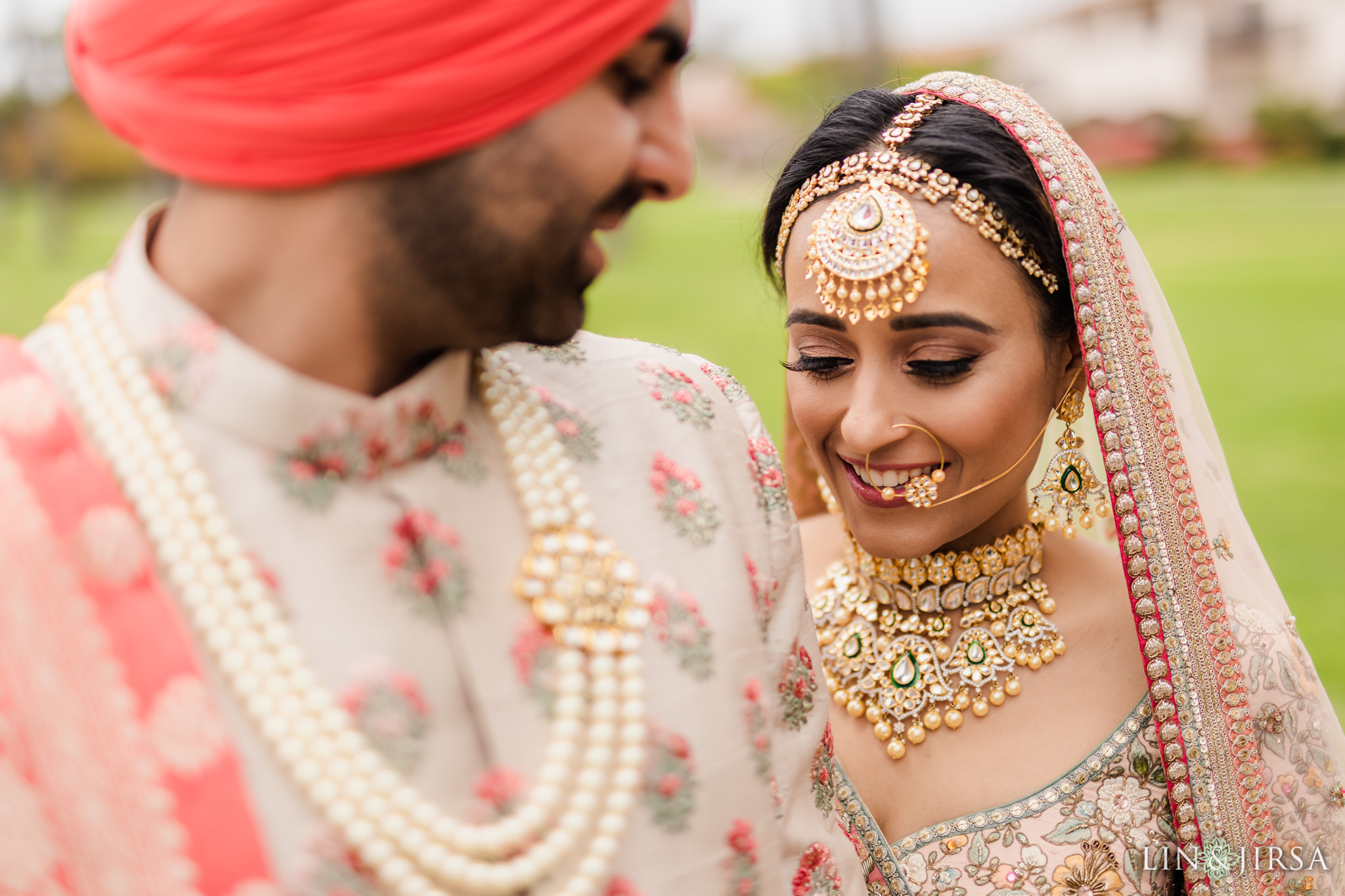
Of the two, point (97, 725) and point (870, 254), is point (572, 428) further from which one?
point (870, 254)

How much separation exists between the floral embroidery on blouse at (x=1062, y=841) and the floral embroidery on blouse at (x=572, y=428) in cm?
73

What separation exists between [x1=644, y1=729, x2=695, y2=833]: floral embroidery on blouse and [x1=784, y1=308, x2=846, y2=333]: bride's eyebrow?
840 mm

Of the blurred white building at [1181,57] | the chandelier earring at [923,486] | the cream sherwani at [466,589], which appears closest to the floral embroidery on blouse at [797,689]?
the cream sherwani at [466,589]

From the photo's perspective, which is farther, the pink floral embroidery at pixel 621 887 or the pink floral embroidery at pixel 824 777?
the pink floral embroidery at pixel 824 777

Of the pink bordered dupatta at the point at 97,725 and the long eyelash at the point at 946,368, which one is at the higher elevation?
the long eyelash at the point at 946,368

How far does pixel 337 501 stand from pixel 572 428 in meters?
0.29

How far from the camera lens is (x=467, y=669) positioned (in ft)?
3.53

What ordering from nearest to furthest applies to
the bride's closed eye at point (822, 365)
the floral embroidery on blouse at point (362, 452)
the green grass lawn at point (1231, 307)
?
the floral embroidery on blouse at point (362, 452) → the bride's closed eye at point (822, 365) → the green grass lawn at point (1231, 307)

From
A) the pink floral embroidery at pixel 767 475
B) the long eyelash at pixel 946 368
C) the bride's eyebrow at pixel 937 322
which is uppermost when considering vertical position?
the bride's eyebrow at pixel 937 322

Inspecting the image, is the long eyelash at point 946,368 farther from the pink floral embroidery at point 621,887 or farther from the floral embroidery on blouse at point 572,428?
the pink floral embroidery at point 621,887

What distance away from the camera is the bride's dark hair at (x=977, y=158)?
1.77 m

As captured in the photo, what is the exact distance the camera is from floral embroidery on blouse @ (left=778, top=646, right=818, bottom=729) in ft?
4.33

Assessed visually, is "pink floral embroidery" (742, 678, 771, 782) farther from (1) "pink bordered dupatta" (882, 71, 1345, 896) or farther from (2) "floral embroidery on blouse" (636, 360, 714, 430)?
(1) "pink bordered dupatta" (882, 71, 1345, 896)

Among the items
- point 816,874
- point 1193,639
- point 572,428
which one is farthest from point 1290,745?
point 572,428
